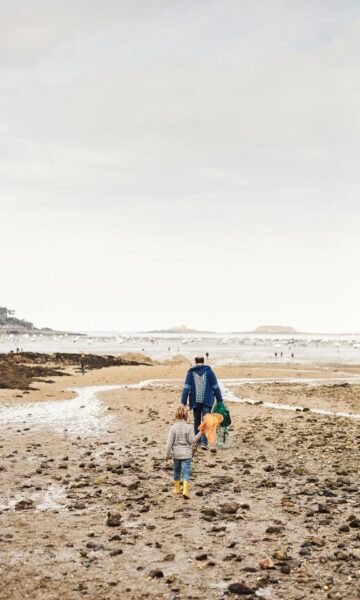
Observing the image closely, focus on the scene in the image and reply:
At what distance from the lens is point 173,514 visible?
10.6 metres

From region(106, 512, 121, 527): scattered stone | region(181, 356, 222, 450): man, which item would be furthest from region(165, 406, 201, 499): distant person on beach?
region(181, 356, 222, 450): man

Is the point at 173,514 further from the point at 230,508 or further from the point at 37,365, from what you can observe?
the point at 37,365

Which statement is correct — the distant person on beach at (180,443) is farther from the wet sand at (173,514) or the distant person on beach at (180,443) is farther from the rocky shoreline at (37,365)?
the rocky shoreline at (37,365)

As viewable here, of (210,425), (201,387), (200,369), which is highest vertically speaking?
(200,369)

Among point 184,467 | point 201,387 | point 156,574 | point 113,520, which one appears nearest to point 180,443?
point 184,467

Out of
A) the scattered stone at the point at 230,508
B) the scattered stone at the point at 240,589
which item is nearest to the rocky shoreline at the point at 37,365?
the scattered stone at the point at 230,508

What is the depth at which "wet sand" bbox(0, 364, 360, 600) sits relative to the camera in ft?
24.9

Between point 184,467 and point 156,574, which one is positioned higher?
point 184,467

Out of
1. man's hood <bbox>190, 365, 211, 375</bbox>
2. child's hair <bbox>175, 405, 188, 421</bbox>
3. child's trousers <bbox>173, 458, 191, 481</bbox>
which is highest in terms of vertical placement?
man's hood <bbox>190, 365, 211, 375</bbox>

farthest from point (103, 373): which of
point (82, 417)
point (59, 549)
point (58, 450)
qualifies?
point (59, 549)

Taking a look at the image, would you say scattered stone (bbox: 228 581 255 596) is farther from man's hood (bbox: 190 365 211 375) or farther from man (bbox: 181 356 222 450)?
man's hood (bbox: 190 365 211 375)

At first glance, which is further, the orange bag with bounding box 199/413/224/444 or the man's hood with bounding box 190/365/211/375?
the man's hood with bounding box 190/365/211/375

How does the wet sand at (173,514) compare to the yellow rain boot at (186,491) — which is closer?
the wet sand at (173,514)

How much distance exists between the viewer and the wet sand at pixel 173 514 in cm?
759
